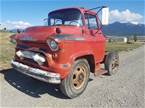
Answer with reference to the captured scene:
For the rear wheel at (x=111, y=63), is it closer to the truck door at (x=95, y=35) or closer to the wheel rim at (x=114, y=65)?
the wheel rim at (x=114, y=65)

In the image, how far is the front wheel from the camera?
582 centimetres

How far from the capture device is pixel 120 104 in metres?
5.76

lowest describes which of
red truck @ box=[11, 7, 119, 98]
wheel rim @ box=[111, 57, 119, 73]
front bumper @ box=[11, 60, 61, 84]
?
wheel rim @ box=[111, 57, 119, 73]

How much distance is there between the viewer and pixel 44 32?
19.3ft

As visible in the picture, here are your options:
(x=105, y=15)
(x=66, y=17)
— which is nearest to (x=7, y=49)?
(x=66, y=17)

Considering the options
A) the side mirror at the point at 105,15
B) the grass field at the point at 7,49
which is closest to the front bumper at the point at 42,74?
the side mirror at the point at 105,15

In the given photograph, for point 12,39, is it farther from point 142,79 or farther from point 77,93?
point 142,79

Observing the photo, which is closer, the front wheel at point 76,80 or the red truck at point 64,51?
the red truck at point 64,51

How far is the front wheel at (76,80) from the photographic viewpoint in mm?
5824

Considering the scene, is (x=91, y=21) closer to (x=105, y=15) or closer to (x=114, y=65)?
(x=105, y=15)

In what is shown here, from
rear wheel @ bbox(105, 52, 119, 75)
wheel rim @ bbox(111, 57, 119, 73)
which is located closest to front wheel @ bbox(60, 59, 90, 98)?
rear wheel @ bbox(105, 52, 119, 75)

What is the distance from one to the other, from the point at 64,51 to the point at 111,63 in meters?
3.51

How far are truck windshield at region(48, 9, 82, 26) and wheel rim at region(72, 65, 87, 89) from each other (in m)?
1.30

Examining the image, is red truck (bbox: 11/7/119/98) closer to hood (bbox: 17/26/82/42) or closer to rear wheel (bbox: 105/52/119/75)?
hood (bbox: 17/26/82/42)
